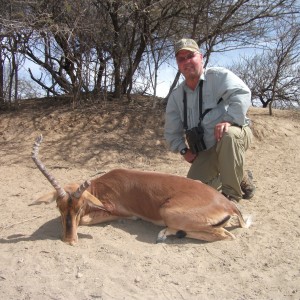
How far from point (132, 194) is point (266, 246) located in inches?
62.4

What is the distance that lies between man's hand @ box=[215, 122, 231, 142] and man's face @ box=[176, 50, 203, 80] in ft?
2.38

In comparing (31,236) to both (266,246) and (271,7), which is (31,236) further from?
(271,7)

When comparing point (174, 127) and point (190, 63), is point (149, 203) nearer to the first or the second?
point (174, 127)

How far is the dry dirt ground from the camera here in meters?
3.80

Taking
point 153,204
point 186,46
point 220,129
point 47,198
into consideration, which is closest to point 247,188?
point 220,129

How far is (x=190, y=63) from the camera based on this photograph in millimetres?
5680

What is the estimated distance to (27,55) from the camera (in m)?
9.99

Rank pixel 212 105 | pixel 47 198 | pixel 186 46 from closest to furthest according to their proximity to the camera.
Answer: pixel 47 198 < pixel 186 46 < pixel 212 105

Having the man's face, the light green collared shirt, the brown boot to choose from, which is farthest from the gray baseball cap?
the brown boot

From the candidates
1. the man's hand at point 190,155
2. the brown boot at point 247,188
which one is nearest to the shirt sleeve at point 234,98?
the man's hand at point 190,155

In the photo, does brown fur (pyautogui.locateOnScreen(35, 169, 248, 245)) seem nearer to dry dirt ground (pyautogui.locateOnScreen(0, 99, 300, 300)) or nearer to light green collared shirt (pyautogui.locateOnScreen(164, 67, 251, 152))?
dry dirt ground (pyautogui.locateOnScreen(0, 99, 300, 300))

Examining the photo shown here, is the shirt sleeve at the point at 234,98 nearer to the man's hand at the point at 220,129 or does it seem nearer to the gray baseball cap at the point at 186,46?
the man's hand at the point at 220,129

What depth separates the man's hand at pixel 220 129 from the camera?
18.0ft

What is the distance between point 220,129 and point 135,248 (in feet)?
5.98
